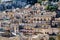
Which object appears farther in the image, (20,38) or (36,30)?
(36,30)

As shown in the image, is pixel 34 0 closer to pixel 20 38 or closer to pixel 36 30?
pixel 36 30

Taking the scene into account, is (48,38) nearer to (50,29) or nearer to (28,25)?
(50,29)

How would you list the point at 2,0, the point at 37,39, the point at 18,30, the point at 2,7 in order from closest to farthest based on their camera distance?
the point at 37,39
the point at 18,30
the point at 2,7
the point at 2,0

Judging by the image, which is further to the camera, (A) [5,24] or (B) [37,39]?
(A) [5,24]

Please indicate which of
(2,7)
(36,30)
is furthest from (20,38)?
(2,7)

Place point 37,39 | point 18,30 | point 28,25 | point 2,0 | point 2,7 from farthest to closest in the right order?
point 2,0, point 2,7, point 28,25, point 18,30, point 37,39

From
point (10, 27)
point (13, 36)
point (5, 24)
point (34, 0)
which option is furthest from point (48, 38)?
point (34, 0)

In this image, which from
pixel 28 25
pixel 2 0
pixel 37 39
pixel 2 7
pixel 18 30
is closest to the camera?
pixel 37 39

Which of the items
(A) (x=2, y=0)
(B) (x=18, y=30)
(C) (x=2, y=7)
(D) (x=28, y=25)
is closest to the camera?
(B) (x=18, y=30)

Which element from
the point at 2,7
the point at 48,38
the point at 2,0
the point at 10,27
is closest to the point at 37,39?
the point at 48,38
